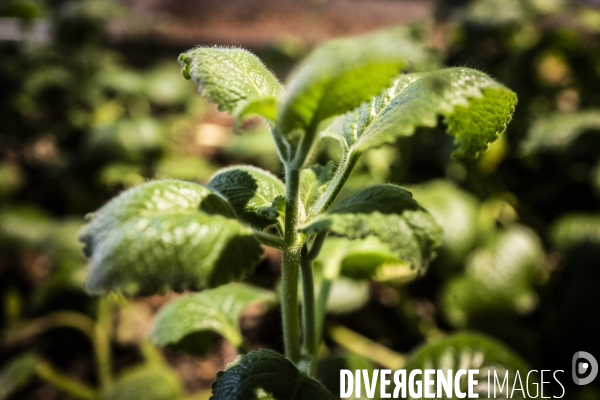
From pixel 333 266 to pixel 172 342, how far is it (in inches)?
9.0

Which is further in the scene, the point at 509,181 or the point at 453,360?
the point at 509,181

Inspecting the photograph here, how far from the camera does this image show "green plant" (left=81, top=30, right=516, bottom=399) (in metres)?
0.34

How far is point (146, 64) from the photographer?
2.90m

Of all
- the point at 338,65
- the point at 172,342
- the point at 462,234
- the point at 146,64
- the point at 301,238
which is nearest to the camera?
the point at 338,65

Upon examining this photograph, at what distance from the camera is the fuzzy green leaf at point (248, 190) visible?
0.47m

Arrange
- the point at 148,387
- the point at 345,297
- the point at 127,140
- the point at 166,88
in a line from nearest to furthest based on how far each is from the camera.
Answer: the point at 148,387 → the point at 345,297 → the point at 127,140 → the point at 166,88

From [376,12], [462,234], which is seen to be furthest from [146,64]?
[462,234]

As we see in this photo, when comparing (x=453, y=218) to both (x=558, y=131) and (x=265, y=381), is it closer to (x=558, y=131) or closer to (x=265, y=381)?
(x=558, y=131)

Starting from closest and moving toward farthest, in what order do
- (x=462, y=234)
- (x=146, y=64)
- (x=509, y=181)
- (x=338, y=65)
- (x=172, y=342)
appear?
1. (x=338, y=65)
2. (x=172, y=342)
3. (x=462, y=234)
4. (x=509, y=181)
5. (x=146, y=64)

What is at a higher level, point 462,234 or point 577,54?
point 577,54

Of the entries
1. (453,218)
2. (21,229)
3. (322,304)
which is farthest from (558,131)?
(21,229)

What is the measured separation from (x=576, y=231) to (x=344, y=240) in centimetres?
79

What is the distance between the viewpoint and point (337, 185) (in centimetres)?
45

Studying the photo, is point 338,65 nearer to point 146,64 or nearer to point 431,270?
point 431,270
